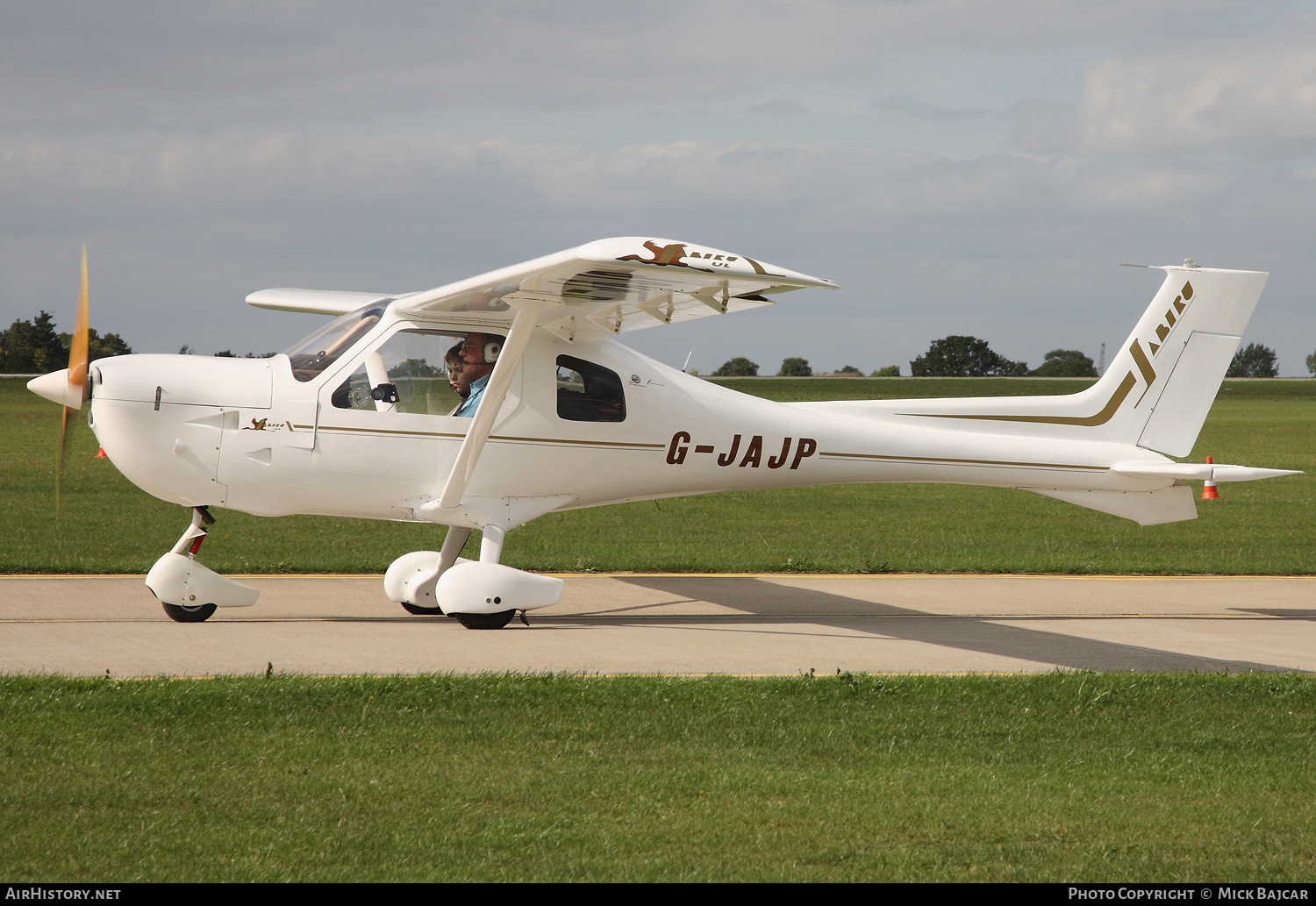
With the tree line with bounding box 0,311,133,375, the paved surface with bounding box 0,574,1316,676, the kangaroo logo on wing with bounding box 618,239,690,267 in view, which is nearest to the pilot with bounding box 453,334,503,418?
the paved surface with bounding box 0,574,1316,676

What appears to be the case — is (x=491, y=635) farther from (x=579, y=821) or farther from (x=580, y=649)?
(x=579, y=821)

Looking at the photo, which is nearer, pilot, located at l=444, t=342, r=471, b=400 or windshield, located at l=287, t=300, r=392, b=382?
windshield, located at l=287, t=300, r=392, b=382

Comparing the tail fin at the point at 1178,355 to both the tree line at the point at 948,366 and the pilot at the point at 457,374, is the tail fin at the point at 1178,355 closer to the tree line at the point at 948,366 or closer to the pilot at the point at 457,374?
the pilot at the point at 457,374

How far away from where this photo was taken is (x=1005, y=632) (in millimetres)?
10359

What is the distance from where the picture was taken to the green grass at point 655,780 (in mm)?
4883

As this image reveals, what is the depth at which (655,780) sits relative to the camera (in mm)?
5875

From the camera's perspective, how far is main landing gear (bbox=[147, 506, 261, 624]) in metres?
9.39

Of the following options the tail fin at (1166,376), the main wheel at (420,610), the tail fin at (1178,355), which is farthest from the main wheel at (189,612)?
the tail fin at (1178,355)

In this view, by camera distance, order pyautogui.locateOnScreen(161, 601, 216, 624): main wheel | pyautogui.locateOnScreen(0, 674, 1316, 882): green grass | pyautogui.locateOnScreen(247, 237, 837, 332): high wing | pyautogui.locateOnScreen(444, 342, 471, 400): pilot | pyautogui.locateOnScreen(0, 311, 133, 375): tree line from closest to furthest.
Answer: pyautogui.locateOnScreen(0, 674, 1316, 882): green grass < pyautogui.locateOnScreen(247, 237, 837, 332): high wing < pyautogui.locateOnScreen(161, 601, 216, 624): main wheel < pyautogui.locateOnScreen(444, 342, 471, 400): pilot < pyautogui.locateOnScreen(0, 311, 133, 375): tree line

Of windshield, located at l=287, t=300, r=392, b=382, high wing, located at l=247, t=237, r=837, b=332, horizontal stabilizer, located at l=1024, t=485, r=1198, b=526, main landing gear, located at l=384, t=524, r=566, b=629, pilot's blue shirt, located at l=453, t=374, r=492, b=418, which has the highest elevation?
high wing, located at l=247, t=237, r=837, b=332

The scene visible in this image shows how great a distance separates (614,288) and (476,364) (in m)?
1.66

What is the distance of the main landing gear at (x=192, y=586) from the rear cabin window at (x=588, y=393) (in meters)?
2.97

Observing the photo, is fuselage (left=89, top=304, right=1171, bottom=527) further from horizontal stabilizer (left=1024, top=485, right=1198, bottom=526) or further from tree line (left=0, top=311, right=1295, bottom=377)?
tree line (left=0, top=311, right=1295, bottom=377)

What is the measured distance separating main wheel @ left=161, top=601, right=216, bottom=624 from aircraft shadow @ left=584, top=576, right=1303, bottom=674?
296cm
